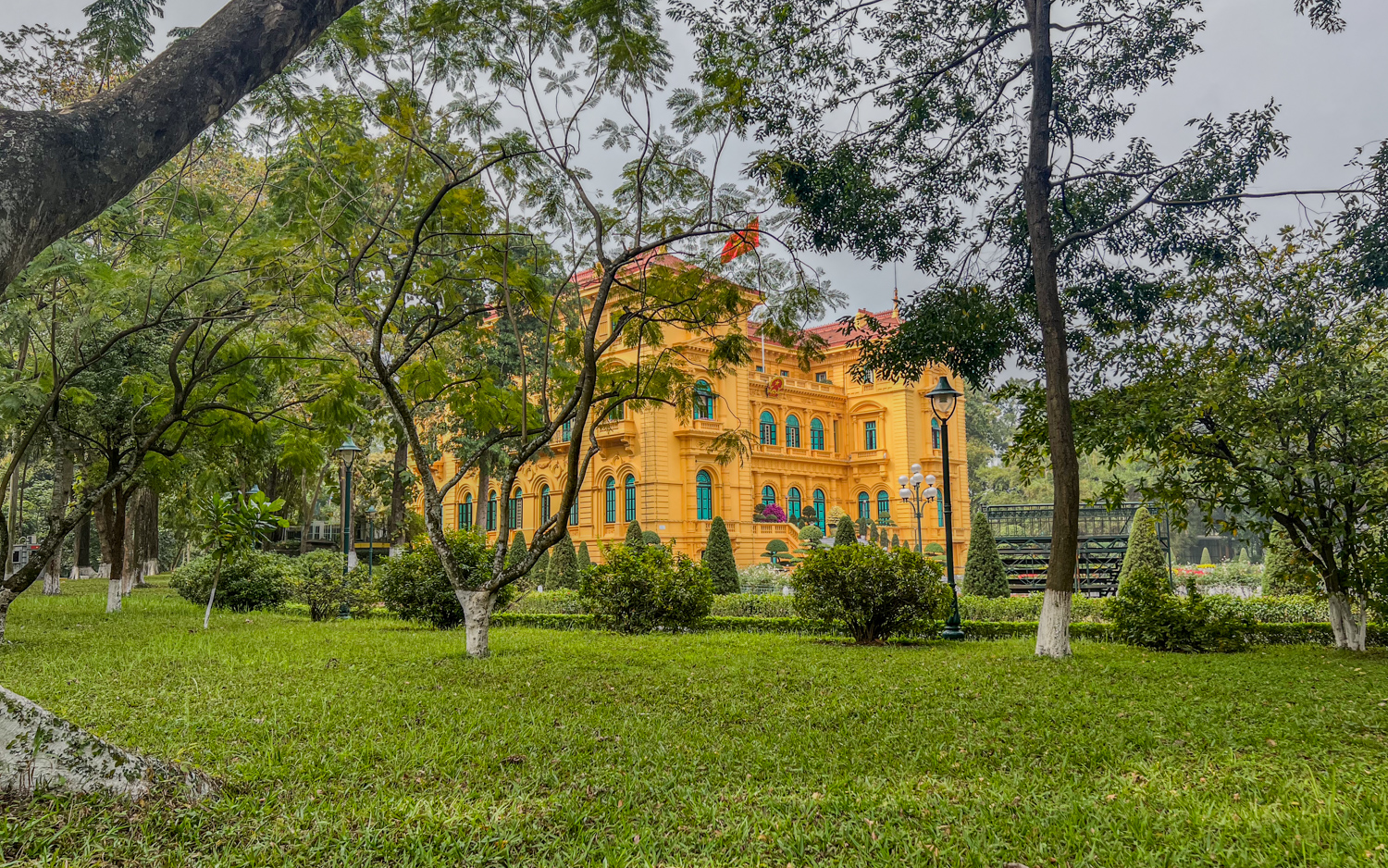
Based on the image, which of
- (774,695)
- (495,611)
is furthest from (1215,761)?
(495,611)

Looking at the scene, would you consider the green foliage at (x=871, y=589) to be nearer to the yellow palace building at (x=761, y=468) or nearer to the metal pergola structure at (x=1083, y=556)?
the metal pergola structure at (x=1083, y=556)

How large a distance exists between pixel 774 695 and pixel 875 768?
2040 mm

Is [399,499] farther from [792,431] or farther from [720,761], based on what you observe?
[720,761]

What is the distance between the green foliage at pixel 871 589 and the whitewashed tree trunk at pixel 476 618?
166 inches

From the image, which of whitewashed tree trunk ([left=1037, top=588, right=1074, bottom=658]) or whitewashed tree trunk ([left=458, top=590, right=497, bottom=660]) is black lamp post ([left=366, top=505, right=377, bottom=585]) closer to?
whitewashed tree trunk ([left=458, top=590, right=497, bottom=660])

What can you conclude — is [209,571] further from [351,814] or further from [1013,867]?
[1013,867]

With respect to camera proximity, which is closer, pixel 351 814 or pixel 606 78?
pixel 351 814

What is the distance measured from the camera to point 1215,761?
448cm

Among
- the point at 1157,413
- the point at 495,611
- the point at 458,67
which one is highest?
the point at 458,67

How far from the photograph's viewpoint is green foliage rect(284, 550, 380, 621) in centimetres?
1443

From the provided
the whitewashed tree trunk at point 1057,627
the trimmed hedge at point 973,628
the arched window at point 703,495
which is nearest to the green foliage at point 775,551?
the arched window at point 703,495

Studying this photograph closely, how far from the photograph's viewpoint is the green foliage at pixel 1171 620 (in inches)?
381

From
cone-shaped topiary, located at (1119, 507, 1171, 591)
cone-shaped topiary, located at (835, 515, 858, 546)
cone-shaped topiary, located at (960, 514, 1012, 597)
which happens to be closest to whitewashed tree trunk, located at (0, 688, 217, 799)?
cone-shaped topiary, located at (960, 514, 1012, 597)

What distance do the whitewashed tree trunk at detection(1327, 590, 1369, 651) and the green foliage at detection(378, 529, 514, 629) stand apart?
10.4 m
